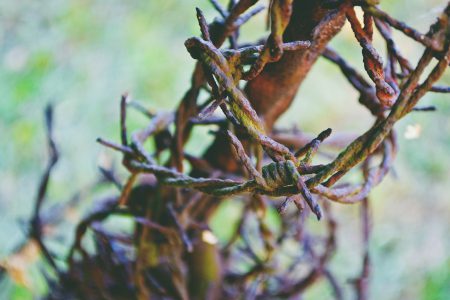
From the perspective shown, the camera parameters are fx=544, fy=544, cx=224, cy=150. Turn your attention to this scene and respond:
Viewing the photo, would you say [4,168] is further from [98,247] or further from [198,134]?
[98,247]

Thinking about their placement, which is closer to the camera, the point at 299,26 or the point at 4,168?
the point at 299,26

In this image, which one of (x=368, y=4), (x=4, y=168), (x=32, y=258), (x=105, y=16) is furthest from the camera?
(x=105, y=16)

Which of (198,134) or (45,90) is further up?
(45,90)

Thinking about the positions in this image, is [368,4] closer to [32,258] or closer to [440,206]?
[32,258]

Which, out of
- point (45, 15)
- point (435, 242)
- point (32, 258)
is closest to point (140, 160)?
point (32, 258)

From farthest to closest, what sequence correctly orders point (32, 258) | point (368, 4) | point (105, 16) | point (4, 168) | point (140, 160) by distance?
point (105, 16)
point (4, 168)
point (32, 258)
point (140, 160)
point (368, 4)

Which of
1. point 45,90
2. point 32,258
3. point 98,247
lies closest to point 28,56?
point 45,90

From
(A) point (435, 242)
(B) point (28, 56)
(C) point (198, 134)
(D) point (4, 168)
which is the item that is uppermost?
(B) point (28, 56)
